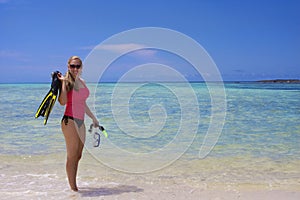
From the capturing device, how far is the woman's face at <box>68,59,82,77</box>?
4.55 metres

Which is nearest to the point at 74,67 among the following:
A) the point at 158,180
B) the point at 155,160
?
the point at 158,180

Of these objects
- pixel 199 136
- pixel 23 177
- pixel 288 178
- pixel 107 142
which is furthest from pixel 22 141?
pixel 288 178

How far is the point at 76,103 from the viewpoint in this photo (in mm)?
4559

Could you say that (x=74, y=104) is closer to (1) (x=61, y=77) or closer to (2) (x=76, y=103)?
(2) (x=76, y=103)

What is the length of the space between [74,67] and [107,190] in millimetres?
1955

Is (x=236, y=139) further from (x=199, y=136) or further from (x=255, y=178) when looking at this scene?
(x=255, y=178)

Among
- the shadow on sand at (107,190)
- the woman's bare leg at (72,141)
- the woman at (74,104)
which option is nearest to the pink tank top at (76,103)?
the woman at (74,104)

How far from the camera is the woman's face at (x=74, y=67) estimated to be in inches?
179

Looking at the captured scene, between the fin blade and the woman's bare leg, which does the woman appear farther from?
the fin blade

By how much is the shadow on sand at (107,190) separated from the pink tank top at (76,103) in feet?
3.86

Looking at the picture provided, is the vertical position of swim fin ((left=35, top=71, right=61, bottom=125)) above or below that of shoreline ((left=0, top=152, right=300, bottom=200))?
above

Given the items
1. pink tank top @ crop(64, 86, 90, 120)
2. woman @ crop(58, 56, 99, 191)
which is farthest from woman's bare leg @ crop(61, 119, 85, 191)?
pink tank top @ crop(64, 86, 90, 120)

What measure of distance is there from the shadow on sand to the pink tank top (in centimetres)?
118

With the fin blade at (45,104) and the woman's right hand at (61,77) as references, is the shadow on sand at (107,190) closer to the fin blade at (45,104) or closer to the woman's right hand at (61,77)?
the fin blade at (45,104)
